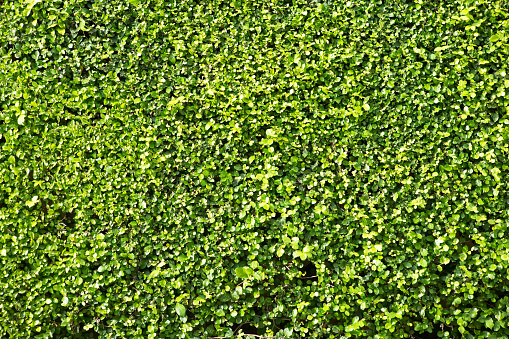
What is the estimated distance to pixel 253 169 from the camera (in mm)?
3029

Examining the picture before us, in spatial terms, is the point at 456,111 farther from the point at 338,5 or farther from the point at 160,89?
→ the point at 160,89

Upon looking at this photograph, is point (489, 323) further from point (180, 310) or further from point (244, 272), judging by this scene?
point (180, 310)

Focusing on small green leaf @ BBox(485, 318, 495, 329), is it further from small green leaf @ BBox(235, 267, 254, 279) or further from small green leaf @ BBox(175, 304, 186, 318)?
small green leaf @ BBox(175, 304, 186, 318)

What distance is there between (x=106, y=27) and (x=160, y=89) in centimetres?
61

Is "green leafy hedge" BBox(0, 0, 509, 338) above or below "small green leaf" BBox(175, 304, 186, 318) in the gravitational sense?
above

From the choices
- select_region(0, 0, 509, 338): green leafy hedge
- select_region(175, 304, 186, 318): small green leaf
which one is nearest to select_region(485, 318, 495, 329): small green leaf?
select_region(0, 0, 509, 338): green leafy hedge

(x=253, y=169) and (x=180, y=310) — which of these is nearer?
(x=180, y=310)

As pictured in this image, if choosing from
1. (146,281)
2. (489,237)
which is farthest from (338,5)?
(146,281)

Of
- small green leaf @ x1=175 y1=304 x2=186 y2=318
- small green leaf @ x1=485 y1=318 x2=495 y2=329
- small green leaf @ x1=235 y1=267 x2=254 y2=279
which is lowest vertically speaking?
small green leaf @ x1=485 y1=318 x2=495 y2=329

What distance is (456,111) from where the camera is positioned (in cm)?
306

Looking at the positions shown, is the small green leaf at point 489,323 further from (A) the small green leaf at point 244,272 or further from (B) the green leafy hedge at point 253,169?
(A) the small green leaf at point 244,272

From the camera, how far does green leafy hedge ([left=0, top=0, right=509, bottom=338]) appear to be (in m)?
2.97

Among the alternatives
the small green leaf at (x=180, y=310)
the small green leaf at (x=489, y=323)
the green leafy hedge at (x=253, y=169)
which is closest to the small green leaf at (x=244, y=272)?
the green leafy hedge at (x=253, y=169)

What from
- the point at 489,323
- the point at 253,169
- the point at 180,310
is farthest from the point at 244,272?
the point at 489,323
